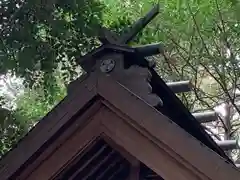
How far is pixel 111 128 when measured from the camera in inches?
60.4

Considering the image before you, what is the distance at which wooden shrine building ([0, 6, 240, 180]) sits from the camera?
1.45 metres

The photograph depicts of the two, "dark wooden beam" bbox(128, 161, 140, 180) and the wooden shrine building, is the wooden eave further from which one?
"dark wooden beam" bbox(128, 161, 140, 180)

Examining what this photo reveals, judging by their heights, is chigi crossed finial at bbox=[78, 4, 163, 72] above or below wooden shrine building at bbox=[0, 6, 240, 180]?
above

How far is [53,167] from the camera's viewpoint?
1.56 meters

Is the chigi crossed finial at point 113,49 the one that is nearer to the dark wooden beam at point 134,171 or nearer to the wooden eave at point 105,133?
the wooden eave at point 105,133

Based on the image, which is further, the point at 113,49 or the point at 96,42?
the point at 96,42

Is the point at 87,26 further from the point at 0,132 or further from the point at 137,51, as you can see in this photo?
the point at 0,132

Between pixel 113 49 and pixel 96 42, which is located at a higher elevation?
pixel 96 42

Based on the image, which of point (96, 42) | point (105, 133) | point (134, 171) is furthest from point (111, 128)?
point (96, 42)

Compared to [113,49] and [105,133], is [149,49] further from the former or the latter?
[105,133]

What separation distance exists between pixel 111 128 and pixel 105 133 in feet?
0.10

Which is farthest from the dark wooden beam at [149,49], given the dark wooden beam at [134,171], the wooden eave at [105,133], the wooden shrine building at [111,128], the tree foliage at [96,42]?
the dark wooden beam at [134,171]

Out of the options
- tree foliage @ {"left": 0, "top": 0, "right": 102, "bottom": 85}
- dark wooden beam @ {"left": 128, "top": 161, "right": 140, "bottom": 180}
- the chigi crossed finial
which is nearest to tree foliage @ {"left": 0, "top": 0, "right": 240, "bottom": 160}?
tree foliage @ {"left": 0, "top": 0, "right": 102, "bottom": 85}

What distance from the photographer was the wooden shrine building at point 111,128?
1446mm
